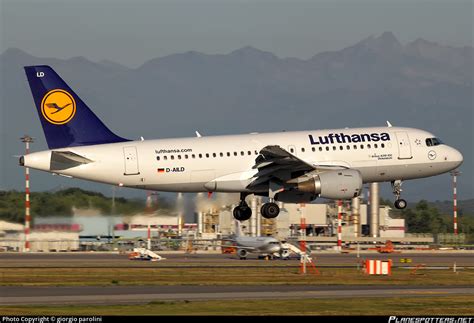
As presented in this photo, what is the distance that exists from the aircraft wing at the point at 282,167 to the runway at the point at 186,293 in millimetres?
12168

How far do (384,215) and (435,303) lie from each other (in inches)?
3423

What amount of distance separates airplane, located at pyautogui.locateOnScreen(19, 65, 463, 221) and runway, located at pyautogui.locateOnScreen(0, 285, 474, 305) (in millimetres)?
12682

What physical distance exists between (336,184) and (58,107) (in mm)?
18338

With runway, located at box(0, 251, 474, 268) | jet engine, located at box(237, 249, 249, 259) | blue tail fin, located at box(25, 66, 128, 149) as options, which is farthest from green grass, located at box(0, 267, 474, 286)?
jet engine, located at box(237, 249, 249, 259)

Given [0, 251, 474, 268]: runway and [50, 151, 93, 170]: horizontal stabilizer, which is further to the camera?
[0, 251, 474, 268]: runway

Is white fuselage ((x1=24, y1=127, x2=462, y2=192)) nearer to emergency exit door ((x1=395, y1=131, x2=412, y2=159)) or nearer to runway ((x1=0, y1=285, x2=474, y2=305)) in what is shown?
emergency exit door ((x1=395, y1=131, x2=412, y2=159))

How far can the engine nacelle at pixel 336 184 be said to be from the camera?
196ft

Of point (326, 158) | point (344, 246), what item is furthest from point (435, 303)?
point (344, 246)

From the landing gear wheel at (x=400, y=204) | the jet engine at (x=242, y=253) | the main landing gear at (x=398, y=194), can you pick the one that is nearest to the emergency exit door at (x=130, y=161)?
the main landing gear at (x=398, y=194)

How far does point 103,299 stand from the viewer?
41.2 m

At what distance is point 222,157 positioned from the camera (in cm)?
6009

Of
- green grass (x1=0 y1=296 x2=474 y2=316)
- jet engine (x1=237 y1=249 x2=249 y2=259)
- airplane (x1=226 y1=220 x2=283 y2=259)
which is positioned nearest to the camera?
green grass (x1=0 y1=296 x2=474 y2=316)

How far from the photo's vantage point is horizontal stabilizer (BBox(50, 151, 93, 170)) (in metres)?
58.3

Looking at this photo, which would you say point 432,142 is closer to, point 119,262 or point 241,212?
point 241,212
